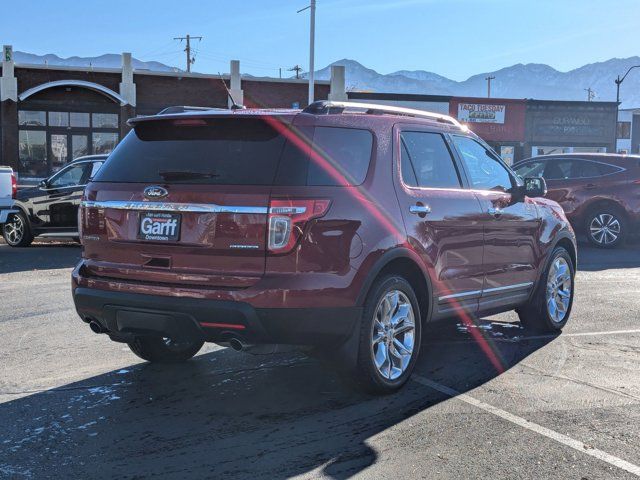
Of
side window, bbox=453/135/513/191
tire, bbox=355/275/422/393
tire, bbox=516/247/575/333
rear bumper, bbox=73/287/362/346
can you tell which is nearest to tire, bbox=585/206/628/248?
tire, bbox=516/247/575/333

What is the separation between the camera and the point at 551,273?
667cm

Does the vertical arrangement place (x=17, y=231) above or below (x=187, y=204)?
below

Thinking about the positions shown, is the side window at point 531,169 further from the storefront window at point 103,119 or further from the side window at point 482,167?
the storefront window at point 103,119

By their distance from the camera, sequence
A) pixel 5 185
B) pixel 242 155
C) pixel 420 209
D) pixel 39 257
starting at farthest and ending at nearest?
pixel 5 185, pixel 39 257, pixel 420 209, pixel 242 155

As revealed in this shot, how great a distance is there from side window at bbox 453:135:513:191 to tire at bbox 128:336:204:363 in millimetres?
2619

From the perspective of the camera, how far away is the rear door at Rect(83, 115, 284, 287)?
4070mm

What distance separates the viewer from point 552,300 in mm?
6668

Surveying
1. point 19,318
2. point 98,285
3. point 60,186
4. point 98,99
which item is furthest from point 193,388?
point 98,99

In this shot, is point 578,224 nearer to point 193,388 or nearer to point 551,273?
point 551,273

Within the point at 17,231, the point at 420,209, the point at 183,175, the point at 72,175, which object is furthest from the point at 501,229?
the point at 17,231

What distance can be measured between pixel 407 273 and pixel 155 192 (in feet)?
5.99

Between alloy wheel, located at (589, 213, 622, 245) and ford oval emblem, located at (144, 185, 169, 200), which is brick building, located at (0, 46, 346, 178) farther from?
ford oval emblem, located at (144, 185, 169, 200)

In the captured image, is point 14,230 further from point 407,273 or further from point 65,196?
point 407,273

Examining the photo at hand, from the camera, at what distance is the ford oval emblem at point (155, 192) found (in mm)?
4273
